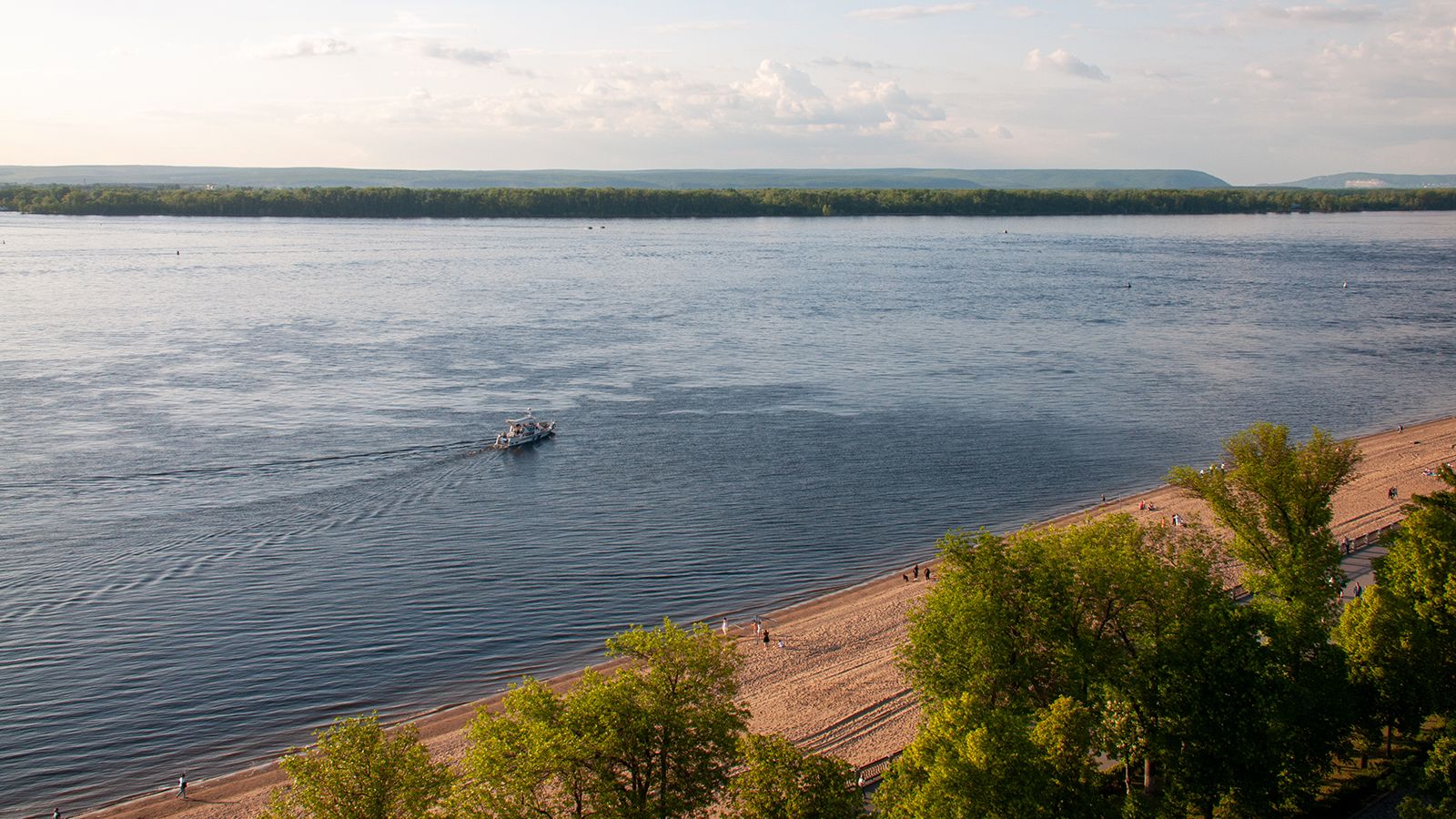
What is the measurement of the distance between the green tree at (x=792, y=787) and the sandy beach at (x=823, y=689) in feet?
21.8

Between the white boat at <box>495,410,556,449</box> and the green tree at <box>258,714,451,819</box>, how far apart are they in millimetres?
32581

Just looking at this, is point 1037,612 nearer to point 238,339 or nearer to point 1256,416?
point 1256,416

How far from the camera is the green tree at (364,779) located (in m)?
17.1

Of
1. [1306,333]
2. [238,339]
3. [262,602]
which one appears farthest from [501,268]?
[262,602]

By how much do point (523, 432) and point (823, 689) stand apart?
25.8 meters

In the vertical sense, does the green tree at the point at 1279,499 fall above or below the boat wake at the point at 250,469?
above

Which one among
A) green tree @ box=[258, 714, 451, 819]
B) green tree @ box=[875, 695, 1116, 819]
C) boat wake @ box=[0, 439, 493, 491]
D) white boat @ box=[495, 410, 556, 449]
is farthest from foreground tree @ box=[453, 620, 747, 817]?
white boat @ box=[495, 410, 556, 449]

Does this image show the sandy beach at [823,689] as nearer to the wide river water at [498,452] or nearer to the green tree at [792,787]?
the wide river water at [498,452]

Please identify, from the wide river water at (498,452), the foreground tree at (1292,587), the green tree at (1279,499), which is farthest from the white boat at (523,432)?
the green tree at (1279,499)

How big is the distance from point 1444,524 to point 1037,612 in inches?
379

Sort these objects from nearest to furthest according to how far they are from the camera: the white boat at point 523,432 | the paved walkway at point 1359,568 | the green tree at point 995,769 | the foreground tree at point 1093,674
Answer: the green tree at point 995,769, the foreground tree at point 1093,674, the paved walkway at point 1359,568, the white boat at point 523,432

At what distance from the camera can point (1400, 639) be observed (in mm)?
22156

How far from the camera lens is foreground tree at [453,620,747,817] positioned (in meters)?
17.4

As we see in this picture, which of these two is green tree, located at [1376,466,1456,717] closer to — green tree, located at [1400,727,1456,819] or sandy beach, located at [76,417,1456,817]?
green tree, located at [1400,727,1456,819]
